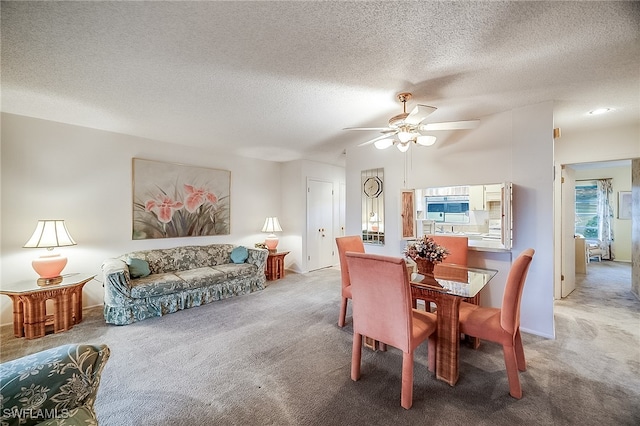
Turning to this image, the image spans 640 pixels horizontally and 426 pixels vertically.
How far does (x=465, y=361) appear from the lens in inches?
87.1

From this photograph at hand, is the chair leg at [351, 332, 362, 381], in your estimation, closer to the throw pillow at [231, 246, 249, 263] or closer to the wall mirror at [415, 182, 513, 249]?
the wall mirror at [415, 182, 513, 249]

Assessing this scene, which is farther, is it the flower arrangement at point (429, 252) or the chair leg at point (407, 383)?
the flower arrangement at point (429, 252)

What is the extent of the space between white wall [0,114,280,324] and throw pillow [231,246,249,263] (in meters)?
0.86

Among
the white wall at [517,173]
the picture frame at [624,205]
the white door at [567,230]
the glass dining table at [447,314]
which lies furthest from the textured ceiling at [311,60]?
the picture frame at [624,205]

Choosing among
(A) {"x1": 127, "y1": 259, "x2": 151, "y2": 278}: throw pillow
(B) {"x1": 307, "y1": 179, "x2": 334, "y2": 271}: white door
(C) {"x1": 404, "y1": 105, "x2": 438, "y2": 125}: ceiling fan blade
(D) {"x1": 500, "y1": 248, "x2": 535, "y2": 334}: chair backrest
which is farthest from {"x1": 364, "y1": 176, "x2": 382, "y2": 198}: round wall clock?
(A) {"x1": 127, "y1": 259, "x2": 151, "y2": 278}: throw pillow

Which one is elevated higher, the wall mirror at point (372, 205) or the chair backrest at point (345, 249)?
the wall mirror at point (372, 205)

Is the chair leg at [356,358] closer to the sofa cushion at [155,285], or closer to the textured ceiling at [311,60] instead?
the textured ceiling at [311,60]

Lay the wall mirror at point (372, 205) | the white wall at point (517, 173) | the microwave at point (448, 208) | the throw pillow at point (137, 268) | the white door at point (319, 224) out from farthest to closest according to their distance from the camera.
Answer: the white door at point (319, 224) → the wall mirror at point (372, 205) → the microwave at point (448, 208) → the throw pillow at point (137, 268) → the white wall at point (517, 173)

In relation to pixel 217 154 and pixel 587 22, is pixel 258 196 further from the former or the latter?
pixel 587 22

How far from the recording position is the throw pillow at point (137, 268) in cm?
337

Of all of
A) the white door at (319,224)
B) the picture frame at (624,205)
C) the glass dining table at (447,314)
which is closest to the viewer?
the glass dining table at (447,314)

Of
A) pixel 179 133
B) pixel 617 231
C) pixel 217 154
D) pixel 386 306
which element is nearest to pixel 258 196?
pixel 217 154

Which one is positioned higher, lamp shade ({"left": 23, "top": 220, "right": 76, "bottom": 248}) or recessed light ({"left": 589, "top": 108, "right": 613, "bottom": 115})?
recessed light ({"left": 589, "top": 108, "right": 613, "bottom": 115})

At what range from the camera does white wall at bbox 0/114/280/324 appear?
292cm
